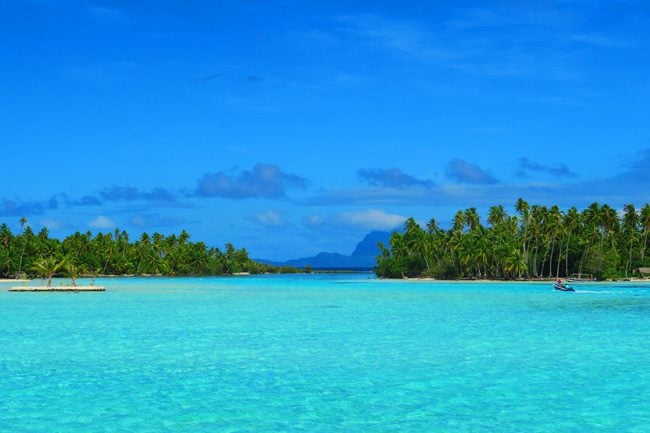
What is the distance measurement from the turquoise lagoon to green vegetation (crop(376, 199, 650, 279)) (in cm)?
10233

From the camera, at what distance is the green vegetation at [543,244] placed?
498 feet

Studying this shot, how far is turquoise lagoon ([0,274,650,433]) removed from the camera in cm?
2011

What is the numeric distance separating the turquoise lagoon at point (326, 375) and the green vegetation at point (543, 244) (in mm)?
102335

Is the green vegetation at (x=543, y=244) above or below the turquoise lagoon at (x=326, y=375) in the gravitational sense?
above

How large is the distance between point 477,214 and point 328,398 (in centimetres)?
15898

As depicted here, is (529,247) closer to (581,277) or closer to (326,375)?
(581,277)

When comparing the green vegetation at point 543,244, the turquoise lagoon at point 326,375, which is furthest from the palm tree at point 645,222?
the turquoise lagoon at point 326,375

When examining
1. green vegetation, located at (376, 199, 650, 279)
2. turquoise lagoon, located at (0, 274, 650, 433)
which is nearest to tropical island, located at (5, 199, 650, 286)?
green vegetation, located at (376, 199, 650, 279)

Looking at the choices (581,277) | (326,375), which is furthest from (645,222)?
(326,375)

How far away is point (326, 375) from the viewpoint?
27.6m

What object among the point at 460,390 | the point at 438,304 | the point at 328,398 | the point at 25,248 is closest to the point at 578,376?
the point at 460,390

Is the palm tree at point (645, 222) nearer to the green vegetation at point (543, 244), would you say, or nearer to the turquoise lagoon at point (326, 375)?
the green vegetation at point (543, 244)

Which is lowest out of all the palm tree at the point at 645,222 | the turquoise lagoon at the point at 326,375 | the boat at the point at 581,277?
the turquoise lagoon at the point at 326,375

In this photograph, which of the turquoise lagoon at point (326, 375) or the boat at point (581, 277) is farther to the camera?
the boat at point (581, 277)
